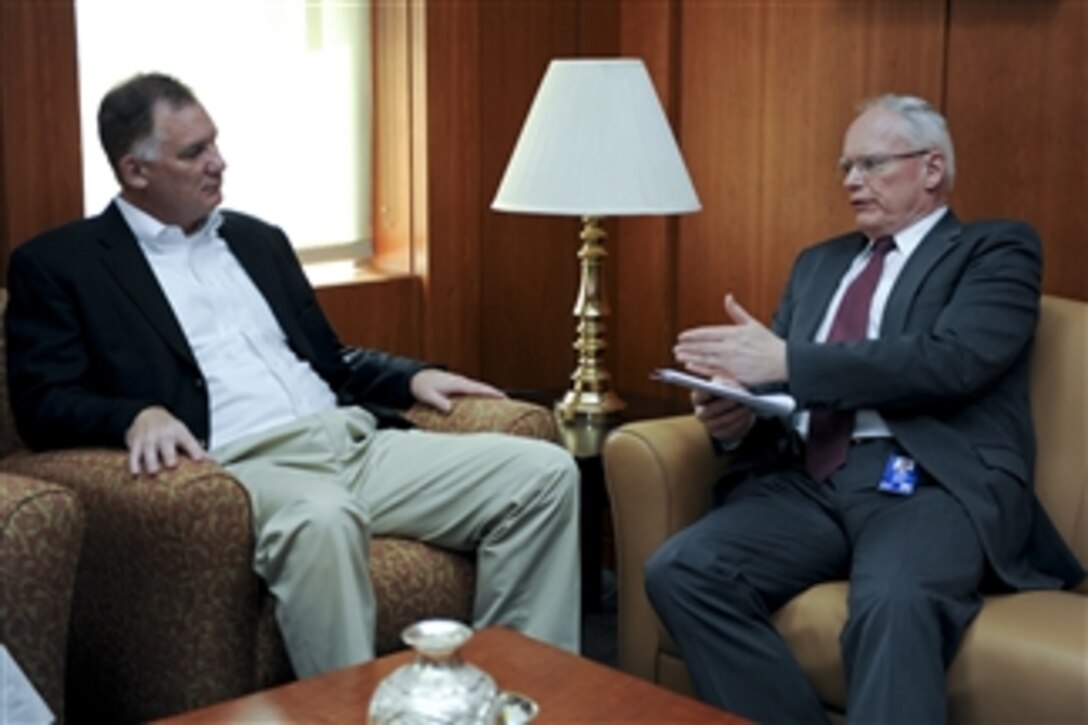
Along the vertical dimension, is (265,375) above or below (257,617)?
above

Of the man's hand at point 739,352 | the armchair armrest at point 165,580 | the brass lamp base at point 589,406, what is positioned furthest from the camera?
the brass lamp base at point 589,406

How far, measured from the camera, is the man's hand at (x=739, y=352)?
302 cm

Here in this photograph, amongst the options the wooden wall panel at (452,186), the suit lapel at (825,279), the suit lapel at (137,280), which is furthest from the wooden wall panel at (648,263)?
the suit lapel at (137,280)

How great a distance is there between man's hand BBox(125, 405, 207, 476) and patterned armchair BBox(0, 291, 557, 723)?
0.09 feet

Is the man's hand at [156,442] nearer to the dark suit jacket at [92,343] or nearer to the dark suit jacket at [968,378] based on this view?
the dark suit jacket at [92,343]

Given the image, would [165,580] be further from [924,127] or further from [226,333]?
[924,127]

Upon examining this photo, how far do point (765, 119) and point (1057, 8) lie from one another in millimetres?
814

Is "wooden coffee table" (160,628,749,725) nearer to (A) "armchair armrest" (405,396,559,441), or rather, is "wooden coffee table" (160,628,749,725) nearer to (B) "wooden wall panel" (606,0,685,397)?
(A) "armchair armrest" (405,396,559,441)

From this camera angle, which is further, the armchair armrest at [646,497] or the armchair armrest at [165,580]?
the armchair armrest at [646,497]

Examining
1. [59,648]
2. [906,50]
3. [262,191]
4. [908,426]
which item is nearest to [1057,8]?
[906,50]

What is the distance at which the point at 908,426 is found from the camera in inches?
118

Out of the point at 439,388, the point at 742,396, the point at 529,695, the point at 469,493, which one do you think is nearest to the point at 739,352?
the point at 742,396

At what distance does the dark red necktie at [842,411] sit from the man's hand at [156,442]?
43.0 inches

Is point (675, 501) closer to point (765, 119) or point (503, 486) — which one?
point (503, 486)
